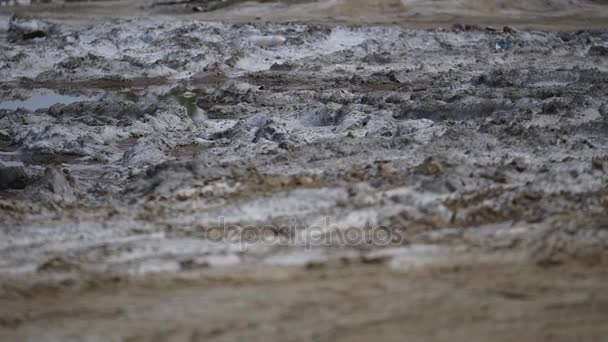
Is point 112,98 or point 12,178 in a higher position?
point 12,178

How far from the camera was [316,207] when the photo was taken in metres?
8.32

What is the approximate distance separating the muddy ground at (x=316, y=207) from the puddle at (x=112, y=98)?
7 cm

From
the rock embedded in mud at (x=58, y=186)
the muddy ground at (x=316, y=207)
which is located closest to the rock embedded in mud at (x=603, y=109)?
the muddy ground at (x=316, y=207)

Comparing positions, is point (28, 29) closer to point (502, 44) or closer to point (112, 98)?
point (112, 98)

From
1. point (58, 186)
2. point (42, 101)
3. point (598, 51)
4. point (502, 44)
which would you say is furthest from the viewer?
point (502, 44)

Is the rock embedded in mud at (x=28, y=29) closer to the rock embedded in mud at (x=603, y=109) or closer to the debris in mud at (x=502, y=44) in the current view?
the debris in mud at (x=502, y=44)

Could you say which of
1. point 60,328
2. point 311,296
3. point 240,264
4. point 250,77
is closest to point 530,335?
point 311,296

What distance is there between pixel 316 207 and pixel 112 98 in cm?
984

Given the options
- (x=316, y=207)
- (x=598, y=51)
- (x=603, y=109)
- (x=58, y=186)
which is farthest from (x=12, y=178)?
(x=598, y=51)

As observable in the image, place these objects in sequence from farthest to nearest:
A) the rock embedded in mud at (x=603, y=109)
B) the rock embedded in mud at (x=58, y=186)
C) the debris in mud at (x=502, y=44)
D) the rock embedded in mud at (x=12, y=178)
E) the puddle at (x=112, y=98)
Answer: the debris in mud at (x=502, y=44)
the puddle at (x=112, y=98)
the rock embedded in mud at (x=603, y=109)
the rock embedded in mud at (x=12, y=178)
the rock embedded in mud at (x=58, y=186)

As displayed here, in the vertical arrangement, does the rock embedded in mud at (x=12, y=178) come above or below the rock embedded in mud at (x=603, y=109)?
below

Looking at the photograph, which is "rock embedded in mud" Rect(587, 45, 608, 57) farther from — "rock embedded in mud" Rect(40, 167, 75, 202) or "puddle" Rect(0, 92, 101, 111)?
"rock embedded in mud" Rect(40, 167, 75, 202)

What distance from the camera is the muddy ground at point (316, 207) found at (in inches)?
246

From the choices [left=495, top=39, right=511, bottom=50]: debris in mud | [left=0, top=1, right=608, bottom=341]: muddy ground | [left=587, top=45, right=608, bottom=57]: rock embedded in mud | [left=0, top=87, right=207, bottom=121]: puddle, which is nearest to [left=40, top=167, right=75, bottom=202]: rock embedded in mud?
[left=0, top=1, right=608, bottom=341]: muddy ground
